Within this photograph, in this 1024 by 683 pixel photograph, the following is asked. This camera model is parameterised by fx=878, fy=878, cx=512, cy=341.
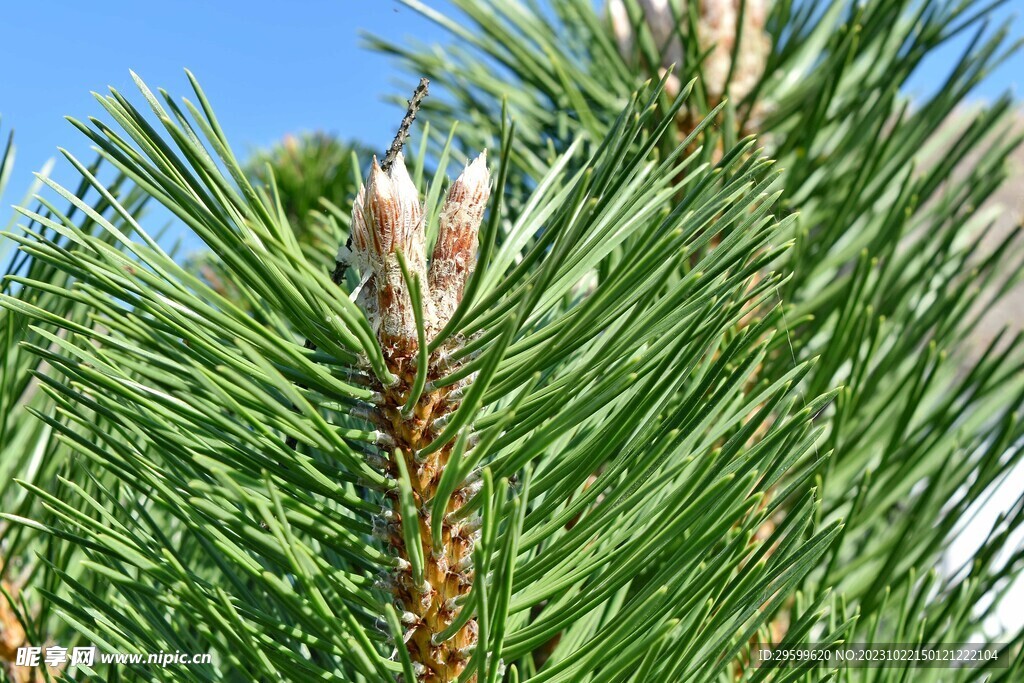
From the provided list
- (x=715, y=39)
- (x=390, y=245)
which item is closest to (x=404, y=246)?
(x=390, y=245)

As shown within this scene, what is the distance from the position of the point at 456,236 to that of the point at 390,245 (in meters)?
0.04

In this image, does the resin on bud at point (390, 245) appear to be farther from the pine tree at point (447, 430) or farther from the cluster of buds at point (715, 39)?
the cluster of buds at point (715, 39)

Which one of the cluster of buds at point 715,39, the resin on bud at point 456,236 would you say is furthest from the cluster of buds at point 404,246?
the cluster of buds at point 715,39

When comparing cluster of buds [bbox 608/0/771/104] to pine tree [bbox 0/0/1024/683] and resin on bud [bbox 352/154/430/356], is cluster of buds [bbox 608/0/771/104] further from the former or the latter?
resin on bud [bbox 352/154/430/356]

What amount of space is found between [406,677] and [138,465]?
0.40 feet

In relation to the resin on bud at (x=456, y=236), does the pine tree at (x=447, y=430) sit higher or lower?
lower

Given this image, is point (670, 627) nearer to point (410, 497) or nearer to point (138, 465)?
point (410, 497)

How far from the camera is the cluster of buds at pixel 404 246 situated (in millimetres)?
335

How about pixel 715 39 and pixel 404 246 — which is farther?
pixel 715 39

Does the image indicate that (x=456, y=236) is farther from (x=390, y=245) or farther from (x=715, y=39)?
(x=715, y=39)

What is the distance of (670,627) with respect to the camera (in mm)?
259

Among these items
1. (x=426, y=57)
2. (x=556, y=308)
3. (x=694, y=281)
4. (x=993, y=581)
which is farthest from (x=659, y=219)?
(x=426, y=57)

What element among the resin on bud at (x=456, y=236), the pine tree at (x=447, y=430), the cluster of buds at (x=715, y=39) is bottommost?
the pine tree at (x=447, y=430)

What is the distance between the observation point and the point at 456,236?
365mm
